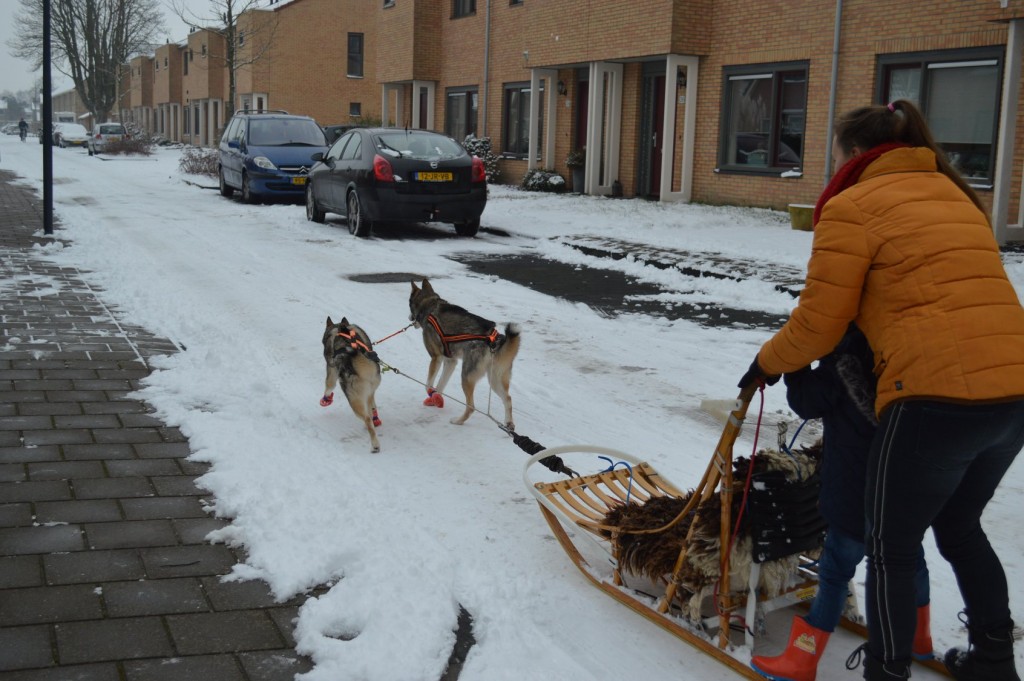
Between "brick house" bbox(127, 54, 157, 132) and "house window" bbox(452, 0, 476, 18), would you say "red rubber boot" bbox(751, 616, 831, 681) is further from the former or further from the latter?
"brick house" bbox(127, 54, 157, 132)

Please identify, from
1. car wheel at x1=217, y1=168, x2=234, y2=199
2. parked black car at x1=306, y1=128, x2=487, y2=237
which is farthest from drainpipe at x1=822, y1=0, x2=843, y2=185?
car wheel at x1=217, y1=168, x2=234, y2=199

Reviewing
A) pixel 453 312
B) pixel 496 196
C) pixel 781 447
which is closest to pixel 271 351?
pixel 453 312

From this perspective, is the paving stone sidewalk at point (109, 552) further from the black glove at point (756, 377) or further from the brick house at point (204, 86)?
the brick house at point (204, 86)

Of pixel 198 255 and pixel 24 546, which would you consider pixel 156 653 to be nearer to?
pixel 24 546

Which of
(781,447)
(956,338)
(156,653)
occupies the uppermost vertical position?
(956,338)

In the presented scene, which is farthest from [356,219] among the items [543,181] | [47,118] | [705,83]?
[543,181]

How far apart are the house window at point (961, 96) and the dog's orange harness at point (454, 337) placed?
1187 centimetres

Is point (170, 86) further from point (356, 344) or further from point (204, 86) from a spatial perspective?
point (356, 344)

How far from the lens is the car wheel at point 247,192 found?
2165cm

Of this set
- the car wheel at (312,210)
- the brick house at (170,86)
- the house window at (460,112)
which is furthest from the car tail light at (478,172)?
the brick house at (170,86)

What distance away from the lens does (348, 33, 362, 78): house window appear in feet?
174

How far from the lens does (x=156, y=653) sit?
350 cm

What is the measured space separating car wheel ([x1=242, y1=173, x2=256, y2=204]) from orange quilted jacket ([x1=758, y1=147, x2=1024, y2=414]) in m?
19.7

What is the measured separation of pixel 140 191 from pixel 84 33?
59.5 meters
